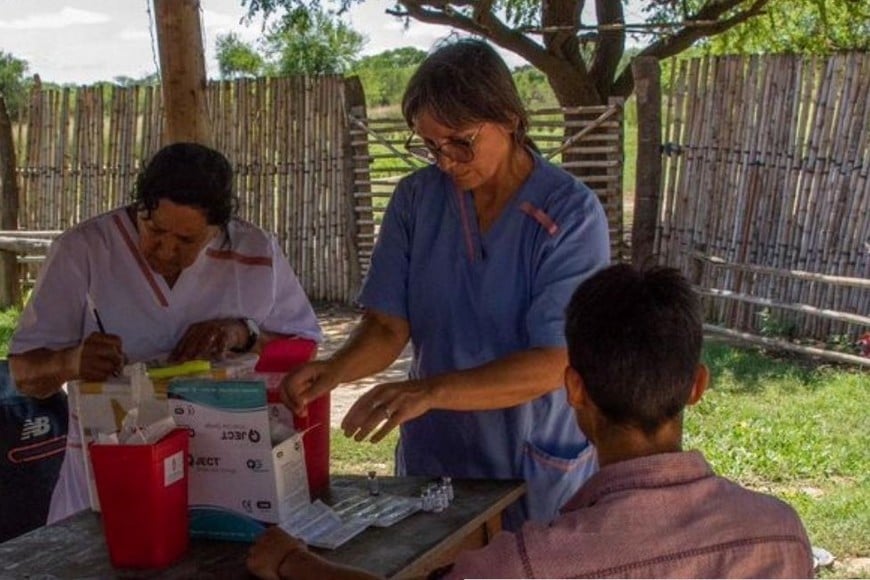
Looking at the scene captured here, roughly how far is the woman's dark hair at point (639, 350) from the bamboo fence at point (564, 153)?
7.92 metres

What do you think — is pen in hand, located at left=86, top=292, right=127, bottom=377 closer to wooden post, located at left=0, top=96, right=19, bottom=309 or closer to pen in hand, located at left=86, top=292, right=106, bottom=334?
pen in hand, located at left=86, top=292, right=106, bottom=334

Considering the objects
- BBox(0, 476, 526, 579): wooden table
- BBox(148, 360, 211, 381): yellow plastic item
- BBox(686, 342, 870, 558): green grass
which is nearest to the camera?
BBox(0, 476, 526, 579): wooden table

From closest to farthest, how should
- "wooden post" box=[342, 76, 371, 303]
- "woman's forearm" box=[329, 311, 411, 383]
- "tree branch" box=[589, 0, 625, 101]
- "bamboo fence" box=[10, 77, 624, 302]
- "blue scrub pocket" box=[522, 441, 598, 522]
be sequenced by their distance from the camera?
"blue scrub pocket" box=[522, 441, 598, 522]
"woman's forearm" box=[329, 311, 411, 383]
"bamboo fence" box=[10, 77, 624, 302]
"wooden post" box=[342, 76, 371, 303]
"tree branch" box=[589, 0, 625, 101]

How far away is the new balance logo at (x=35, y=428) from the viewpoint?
3936 mm

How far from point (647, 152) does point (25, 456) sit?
6292 millimetres

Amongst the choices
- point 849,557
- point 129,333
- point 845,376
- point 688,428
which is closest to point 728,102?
point 845,376

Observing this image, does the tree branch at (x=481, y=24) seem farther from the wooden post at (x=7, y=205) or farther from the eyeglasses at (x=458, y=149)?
the eyeglasses at (x=458, y=149)

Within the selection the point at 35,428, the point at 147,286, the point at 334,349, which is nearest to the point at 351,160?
the point at 334,349

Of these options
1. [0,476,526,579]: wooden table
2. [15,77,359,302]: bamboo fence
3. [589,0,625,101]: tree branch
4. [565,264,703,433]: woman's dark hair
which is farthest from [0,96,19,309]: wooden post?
[565,264,703,433]: woman's dark hair

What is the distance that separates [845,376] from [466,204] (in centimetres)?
507

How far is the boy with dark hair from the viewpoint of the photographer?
1.79 m

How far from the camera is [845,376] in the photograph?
739 centimetres

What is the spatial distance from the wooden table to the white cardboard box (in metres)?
0.05

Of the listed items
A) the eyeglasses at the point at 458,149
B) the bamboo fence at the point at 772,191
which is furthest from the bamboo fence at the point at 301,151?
the eyeglasses at the point at 458,149
